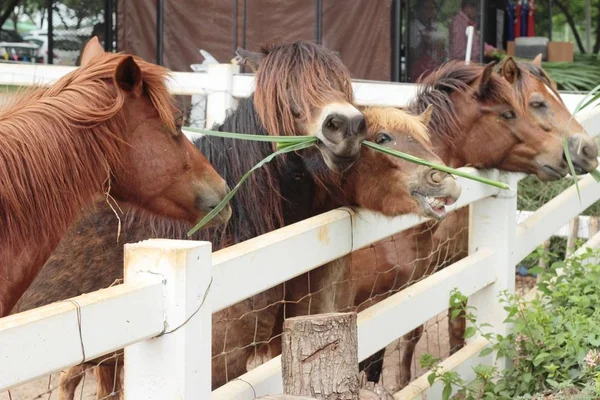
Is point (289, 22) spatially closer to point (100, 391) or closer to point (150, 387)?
point (100, 391)

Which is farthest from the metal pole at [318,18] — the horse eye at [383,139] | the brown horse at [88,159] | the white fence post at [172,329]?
the white fence post at [172,329]

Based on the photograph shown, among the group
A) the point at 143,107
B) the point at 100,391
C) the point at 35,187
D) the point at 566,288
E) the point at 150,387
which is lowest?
the point at 100,391

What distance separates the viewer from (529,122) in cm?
509

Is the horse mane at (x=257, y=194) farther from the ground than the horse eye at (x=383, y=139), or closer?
closer

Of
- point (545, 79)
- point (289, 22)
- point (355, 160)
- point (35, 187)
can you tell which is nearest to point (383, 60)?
point (289, 22)

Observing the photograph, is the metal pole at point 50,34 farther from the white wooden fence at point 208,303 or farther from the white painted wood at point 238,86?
the white wooden fence at point 208,303

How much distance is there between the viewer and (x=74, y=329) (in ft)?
6.18

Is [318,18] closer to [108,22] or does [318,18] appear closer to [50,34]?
[108,22]

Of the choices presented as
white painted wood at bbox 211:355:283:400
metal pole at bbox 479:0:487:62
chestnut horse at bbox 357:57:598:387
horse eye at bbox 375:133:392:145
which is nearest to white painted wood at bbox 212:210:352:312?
white painted wood at bbox 211:355:283:400

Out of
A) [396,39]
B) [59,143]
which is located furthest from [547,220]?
[396,39]

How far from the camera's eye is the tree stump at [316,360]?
2465mm

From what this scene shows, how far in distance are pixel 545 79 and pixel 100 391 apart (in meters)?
3.06

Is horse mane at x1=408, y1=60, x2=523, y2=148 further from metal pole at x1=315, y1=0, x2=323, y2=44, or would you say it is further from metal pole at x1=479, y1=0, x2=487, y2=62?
metal pole at x1=315, y1=0, x2=323, y2=44

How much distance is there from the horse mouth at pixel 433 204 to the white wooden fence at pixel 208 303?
227 millimetres
